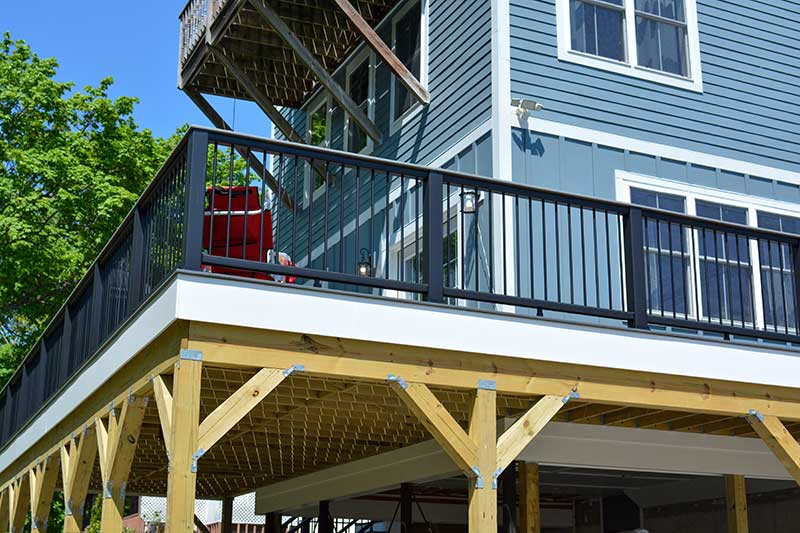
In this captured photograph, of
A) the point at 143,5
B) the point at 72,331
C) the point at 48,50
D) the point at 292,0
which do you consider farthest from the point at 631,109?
the point at 143,5

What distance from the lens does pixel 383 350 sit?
6711 mm

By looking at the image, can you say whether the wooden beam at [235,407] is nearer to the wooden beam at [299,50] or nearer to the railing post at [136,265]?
the railing post at [136,265]

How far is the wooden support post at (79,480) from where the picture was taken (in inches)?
336

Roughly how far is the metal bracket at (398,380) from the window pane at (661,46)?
19.5 ft

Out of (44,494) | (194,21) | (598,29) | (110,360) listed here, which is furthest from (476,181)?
(194,21)

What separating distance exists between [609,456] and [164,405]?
4217 mm

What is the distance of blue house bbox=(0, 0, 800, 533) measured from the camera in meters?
6.63

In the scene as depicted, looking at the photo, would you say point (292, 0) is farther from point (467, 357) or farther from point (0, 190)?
point (0, 190)

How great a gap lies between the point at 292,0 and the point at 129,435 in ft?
23.2

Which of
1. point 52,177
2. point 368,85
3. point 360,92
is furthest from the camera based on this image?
point 52,177

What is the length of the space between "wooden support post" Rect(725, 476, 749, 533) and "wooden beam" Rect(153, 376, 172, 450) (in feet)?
18.2

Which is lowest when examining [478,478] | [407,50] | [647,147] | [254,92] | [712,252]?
[478,478]

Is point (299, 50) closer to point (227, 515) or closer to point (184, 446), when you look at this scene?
point (227, 515)

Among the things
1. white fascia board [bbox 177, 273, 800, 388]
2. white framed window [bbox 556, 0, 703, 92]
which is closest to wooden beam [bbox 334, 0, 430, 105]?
white framed window [bbox 556, 0, 703, 92]
